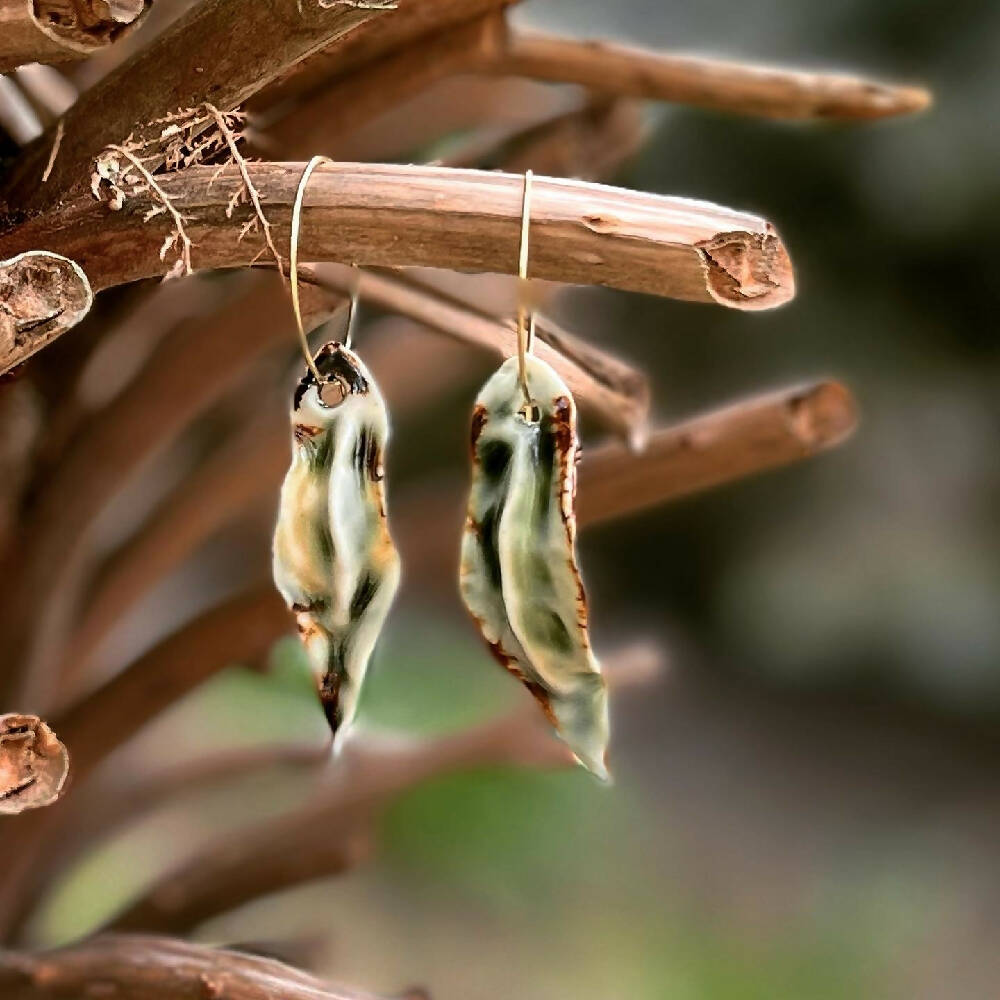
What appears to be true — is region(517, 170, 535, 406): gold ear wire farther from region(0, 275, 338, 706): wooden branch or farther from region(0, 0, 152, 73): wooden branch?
region(0, 275, 338, 706): wooden branch

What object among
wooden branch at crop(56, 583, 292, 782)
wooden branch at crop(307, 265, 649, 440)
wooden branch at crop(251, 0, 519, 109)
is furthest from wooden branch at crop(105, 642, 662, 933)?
wooden branch at crop(251, 0, 519, 109)

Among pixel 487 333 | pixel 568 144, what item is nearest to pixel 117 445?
pixel 487 333

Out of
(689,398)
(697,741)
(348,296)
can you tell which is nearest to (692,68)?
(348,296)

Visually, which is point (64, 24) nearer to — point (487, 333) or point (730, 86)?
point (487, 333)

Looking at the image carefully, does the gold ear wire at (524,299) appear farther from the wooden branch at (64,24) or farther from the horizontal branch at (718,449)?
the horizontal branch at (718,449)

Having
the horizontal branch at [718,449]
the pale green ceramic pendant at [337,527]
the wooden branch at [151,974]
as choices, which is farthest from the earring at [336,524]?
the horizontal branch at [718,449]
